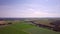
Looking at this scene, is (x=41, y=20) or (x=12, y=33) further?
(x=41, y=20)

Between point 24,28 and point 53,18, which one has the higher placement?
point 53,18

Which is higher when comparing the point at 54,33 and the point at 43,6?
the point at 43,6

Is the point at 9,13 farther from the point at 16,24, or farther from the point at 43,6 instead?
the point at 43,6

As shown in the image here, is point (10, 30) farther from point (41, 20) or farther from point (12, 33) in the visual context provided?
point (41, 20)

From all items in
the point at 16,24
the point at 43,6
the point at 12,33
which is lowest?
the point at 12,33

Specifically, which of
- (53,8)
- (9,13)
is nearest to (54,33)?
(53,8)

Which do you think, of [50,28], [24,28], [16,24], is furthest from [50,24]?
[16,24]
